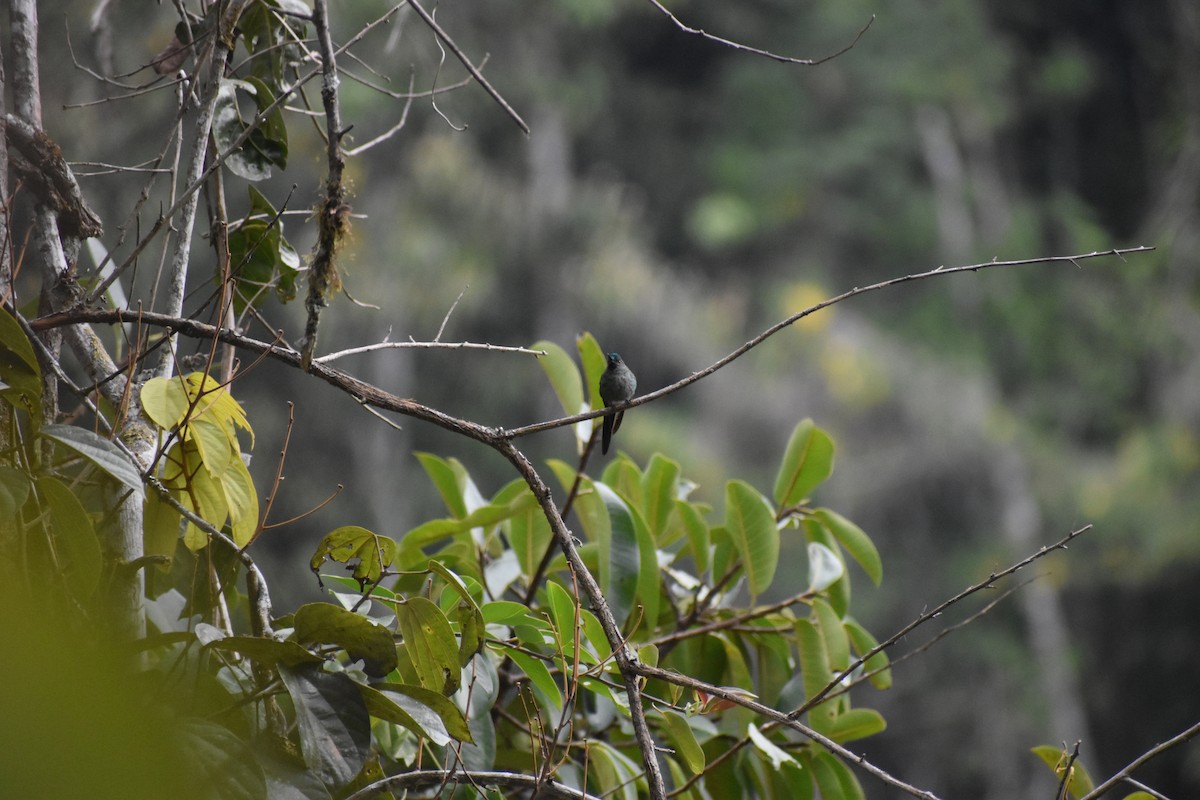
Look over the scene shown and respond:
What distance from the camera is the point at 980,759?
9.56 metres

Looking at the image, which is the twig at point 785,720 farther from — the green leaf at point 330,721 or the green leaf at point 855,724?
the green leaf at point 855,724

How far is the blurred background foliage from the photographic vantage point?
8789 millimetres

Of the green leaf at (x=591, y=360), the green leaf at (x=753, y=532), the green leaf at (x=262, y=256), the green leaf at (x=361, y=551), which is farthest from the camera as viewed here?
the green leaf at (x=591, y=360)

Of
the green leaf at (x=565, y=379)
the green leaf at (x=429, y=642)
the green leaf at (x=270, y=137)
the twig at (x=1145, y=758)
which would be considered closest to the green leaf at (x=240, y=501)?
the green leaf at (x=429, y=642)

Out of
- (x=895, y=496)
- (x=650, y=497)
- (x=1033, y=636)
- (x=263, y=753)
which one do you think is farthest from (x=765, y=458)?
(x=263, y=753)

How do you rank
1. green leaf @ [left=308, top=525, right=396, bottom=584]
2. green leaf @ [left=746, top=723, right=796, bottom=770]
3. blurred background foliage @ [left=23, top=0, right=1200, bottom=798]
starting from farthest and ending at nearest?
blurred background foliage @ [left=23, top=0, right=1200, bottom=798] < green leaf @ [left=746, top=723, right=796, bottom=770] < green leaf @ [left=308, top=525, right=396, bottom=584]

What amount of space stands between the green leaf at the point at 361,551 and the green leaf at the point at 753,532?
51 cm

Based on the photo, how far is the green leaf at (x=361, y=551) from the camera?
3.45 ft

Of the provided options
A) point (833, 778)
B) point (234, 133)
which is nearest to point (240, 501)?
point (234, 133)

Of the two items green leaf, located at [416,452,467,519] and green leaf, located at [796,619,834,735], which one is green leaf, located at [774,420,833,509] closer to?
green leaf, located at [796,619,834,735]

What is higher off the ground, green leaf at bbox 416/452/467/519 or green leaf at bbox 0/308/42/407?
green leaf at bbox 0/308/42/407

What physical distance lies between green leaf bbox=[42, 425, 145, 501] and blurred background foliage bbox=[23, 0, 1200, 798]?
19.8 feet

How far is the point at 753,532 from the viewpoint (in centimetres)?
141

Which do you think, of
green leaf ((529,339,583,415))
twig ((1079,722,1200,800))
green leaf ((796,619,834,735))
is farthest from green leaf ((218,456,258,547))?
→ twig ((1079,722,1200,800))
